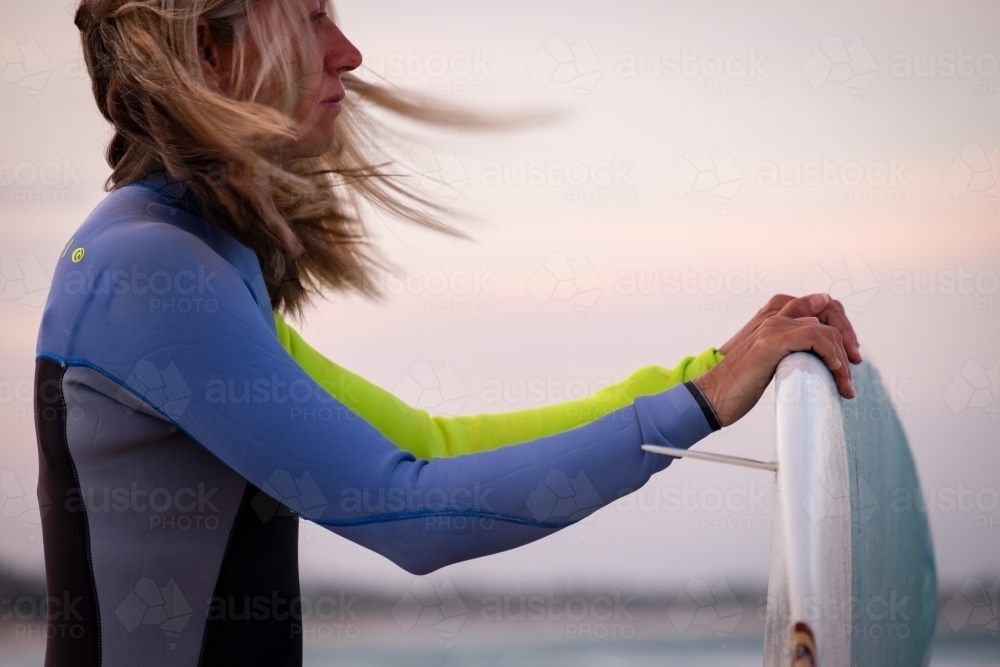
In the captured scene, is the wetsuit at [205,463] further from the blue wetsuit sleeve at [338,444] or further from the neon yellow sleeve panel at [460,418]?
the neon yellow sleeve panel at [460,418]

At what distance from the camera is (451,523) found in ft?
1.97

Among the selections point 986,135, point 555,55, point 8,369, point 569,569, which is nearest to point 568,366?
point 569,569

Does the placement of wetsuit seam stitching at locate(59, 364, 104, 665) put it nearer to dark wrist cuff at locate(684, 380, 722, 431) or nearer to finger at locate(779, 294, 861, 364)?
dark wrist cuff at locate(684, 380, 722, 431)

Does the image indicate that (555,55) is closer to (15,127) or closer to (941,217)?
(941,217)

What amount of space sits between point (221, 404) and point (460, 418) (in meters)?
0.44

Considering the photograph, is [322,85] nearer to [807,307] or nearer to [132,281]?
[132,281]

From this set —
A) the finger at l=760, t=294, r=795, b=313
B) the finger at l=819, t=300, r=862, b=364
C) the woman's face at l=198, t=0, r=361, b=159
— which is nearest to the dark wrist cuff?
the finger at l=819, t=300, r=862, b=364

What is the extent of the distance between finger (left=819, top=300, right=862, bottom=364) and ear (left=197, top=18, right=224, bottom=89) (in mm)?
483

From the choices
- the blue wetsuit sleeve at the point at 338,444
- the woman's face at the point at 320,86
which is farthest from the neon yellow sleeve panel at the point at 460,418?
the blue wetsuit sleeve at the point at 338,444

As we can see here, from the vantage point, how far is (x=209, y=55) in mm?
760

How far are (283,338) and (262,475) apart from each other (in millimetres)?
346

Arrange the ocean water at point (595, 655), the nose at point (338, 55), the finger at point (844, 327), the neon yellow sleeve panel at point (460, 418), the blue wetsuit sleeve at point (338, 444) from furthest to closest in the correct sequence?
the ocean water at point (595, 655)
the neon yellow sleeve panel at point (460, 418)
the nose at point (338, 55)
the finger at point (844, 327)
the blue wetsuit sleeve at point (338, 444)

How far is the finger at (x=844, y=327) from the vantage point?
2.33 ft

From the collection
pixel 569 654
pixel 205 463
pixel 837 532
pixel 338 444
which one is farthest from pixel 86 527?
pixel 569 654
